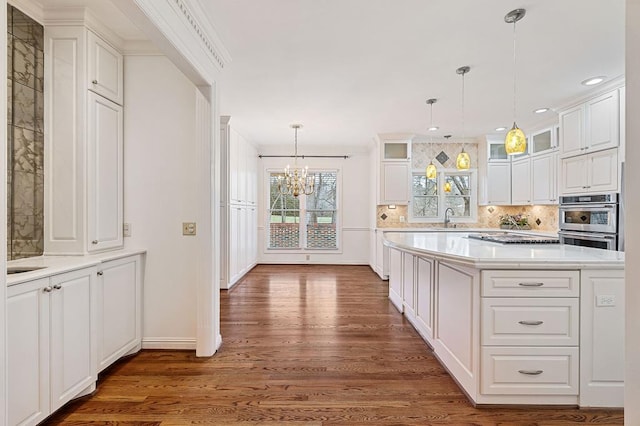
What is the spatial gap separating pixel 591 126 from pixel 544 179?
1343 millimetres

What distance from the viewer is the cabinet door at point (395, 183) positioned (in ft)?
20.1

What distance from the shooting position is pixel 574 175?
4188mm

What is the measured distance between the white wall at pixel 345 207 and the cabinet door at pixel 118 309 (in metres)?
4.52

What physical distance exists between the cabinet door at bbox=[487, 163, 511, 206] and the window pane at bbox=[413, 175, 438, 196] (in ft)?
3.32

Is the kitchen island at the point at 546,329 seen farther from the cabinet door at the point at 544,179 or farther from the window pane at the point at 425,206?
the window pane at the point at 425,206

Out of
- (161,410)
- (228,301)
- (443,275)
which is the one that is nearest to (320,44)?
(443,275)

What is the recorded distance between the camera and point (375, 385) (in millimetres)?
2328

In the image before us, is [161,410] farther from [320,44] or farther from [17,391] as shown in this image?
[320,44]

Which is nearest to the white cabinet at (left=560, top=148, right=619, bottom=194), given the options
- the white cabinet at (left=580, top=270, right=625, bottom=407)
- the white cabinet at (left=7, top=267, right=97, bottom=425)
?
the white cabinet at (left=580, top=270, right=625, bottom=407)

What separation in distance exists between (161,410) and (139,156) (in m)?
2.04

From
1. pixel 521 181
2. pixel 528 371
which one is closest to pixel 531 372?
pixel 528 371

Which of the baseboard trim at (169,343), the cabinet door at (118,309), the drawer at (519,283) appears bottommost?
the baseboard trim at (169,343)

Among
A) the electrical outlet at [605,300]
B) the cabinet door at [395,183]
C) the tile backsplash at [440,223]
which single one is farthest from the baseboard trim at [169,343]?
the tile backsplash at [440,223]

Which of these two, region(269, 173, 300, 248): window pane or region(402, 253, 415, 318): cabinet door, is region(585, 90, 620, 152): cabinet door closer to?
region(402, 253, 415, 318): cabinet door
